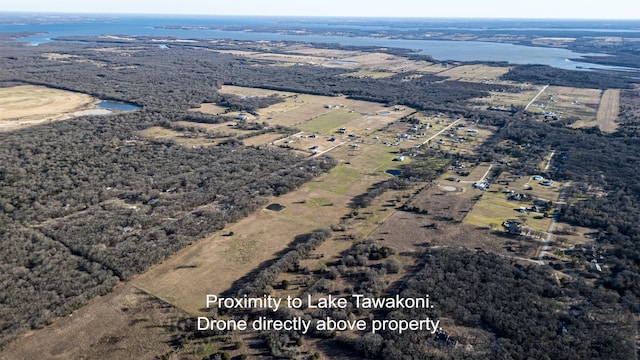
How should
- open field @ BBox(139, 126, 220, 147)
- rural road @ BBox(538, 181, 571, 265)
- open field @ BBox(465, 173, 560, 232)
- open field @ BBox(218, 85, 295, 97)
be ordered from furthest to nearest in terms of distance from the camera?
open field @ BBox(218, 85, 295, 97), open field @ BBox(139, 126, 220, 147), open field @ BBox(465, 173, 560, 232), rural road @ BBox(538, 181, 571, 265)

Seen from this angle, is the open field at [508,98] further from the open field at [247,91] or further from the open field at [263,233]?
the open field at [247,91]

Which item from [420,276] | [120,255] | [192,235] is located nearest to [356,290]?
[420,276]

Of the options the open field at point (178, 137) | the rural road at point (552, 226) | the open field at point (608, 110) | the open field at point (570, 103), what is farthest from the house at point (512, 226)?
the open field at point (570, 103)

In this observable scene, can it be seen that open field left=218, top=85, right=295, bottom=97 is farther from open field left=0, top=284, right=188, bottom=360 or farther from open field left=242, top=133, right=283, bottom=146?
open field left=0, top=284, right=188, bottom=360

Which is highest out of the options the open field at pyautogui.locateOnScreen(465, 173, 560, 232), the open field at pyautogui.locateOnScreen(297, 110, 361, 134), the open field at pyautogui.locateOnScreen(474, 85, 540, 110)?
the open field at pyautogui.locateOnScreen(474, 85, 540, 110)

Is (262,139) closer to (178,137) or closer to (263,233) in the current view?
(178,137)

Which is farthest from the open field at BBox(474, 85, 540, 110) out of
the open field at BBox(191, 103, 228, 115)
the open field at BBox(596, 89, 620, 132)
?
the open field at BBox(191, 103, 228, 115)
